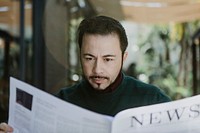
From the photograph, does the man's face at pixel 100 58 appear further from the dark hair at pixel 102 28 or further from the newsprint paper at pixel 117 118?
the newsprint paper at pixel 117 118

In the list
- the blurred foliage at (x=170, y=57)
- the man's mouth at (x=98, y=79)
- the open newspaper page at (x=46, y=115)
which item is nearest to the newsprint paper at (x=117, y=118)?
the open newspaper page at (x=46, y=115)

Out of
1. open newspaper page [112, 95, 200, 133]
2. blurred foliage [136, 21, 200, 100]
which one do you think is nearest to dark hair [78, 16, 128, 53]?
open newspaper page [112, 95, 200, 133]

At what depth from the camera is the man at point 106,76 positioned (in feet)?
3.28

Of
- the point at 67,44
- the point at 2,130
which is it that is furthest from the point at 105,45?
the point at 67,44

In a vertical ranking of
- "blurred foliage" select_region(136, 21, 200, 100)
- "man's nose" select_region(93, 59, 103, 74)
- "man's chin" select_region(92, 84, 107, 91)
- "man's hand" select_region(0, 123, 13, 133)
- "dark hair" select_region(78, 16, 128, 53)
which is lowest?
"blurred foliage" select_region(136, 21, 200, 100)

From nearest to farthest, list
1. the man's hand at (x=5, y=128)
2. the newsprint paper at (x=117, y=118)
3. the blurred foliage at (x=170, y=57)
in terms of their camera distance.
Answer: the newsprint paper at (x=117, y=118) < the man's hand at (x=5, y=128) < the blurred foliage at (x=170, y=57)

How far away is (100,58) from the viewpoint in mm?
999

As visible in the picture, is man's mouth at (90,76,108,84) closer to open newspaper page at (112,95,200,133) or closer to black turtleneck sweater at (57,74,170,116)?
black turtleneck sweater at (57,74,170,116)

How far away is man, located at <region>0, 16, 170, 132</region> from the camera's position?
1.00m

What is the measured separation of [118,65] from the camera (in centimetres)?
104

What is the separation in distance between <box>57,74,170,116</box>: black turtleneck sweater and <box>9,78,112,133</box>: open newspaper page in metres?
0.16

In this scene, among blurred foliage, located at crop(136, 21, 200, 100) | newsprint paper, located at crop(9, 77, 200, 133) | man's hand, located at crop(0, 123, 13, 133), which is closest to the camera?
newsprint paper, located at crop(9, 77, 200, 133)

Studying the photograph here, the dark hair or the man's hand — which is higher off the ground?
the dark hair

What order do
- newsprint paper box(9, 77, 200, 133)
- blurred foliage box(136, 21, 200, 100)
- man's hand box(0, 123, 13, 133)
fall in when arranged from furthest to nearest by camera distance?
1. blurred foliage box(136, 21, 200, 100)
2. man's hand box(0, 123, 13, 133)
3. newsprint paper box(9, 77, 200, 133)
